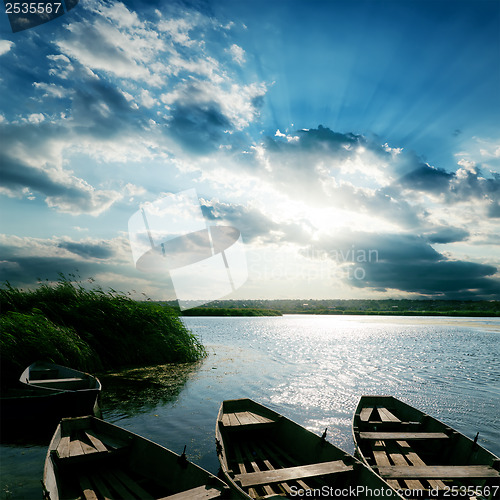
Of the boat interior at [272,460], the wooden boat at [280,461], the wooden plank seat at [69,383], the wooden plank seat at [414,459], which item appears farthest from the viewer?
the wooden plank seat at [69,383]

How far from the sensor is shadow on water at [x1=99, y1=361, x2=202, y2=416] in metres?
14.1

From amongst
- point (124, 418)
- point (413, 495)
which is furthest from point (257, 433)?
point (124, 418)

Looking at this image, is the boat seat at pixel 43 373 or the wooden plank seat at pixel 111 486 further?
the boat seat at pixel 43 373

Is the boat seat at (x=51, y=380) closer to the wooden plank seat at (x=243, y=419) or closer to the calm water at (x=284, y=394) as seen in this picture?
the calm water at (x=284, y=394)

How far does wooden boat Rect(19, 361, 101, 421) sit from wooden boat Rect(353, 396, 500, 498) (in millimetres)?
8646

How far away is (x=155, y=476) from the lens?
22.9 feet

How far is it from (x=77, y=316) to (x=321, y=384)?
593 inches

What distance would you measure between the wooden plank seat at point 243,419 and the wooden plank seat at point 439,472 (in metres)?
3.65

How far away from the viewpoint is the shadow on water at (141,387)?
1412 cm

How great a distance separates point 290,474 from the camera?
21.0 feet

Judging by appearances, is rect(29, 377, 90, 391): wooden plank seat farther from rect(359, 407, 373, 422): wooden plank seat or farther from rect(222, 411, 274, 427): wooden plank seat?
rect(359, 407, 373, 422): wooden plank seat

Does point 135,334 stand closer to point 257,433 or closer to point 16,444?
point 16,444

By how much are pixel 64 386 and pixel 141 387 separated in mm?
4465

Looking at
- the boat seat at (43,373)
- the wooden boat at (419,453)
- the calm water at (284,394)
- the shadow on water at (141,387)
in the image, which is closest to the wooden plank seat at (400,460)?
the wooden boat at (419,453)
